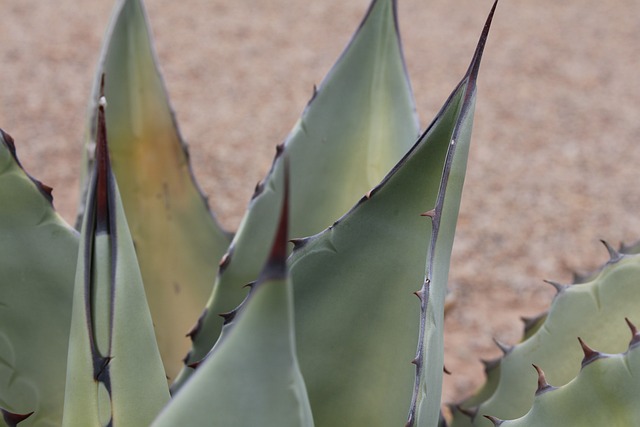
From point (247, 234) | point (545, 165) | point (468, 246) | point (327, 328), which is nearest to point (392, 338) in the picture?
point (327, 328)

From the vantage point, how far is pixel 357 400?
2.30 ft

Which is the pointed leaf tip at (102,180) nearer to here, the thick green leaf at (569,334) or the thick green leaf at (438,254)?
the thick green leaf at (438,254)

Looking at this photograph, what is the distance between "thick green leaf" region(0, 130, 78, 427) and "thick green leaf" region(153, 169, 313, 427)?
354 millimetres

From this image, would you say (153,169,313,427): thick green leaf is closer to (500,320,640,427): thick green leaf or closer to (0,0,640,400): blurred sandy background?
(500,320,640,427): thick green leaf

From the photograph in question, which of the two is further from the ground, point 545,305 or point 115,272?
point 115,272

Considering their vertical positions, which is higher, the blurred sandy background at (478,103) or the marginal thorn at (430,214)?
the marginal thorn at (430,214)

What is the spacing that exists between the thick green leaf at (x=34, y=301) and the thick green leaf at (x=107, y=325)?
0.20 metres

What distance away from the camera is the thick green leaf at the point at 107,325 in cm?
53

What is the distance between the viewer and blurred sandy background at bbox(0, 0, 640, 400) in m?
2.29

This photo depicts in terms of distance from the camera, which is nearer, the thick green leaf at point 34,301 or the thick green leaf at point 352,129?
the thick green leaf at point 34,301

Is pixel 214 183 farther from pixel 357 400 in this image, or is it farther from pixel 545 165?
pixel 357 400

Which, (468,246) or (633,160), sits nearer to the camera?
(468,246)

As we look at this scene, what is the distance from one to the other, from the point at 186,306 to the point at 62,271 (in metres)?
0.21

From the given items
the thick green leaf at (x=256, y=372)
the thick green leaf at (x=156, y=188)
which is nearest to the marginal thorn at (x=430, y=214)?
the thick green leaf at (x=256, y=372)
